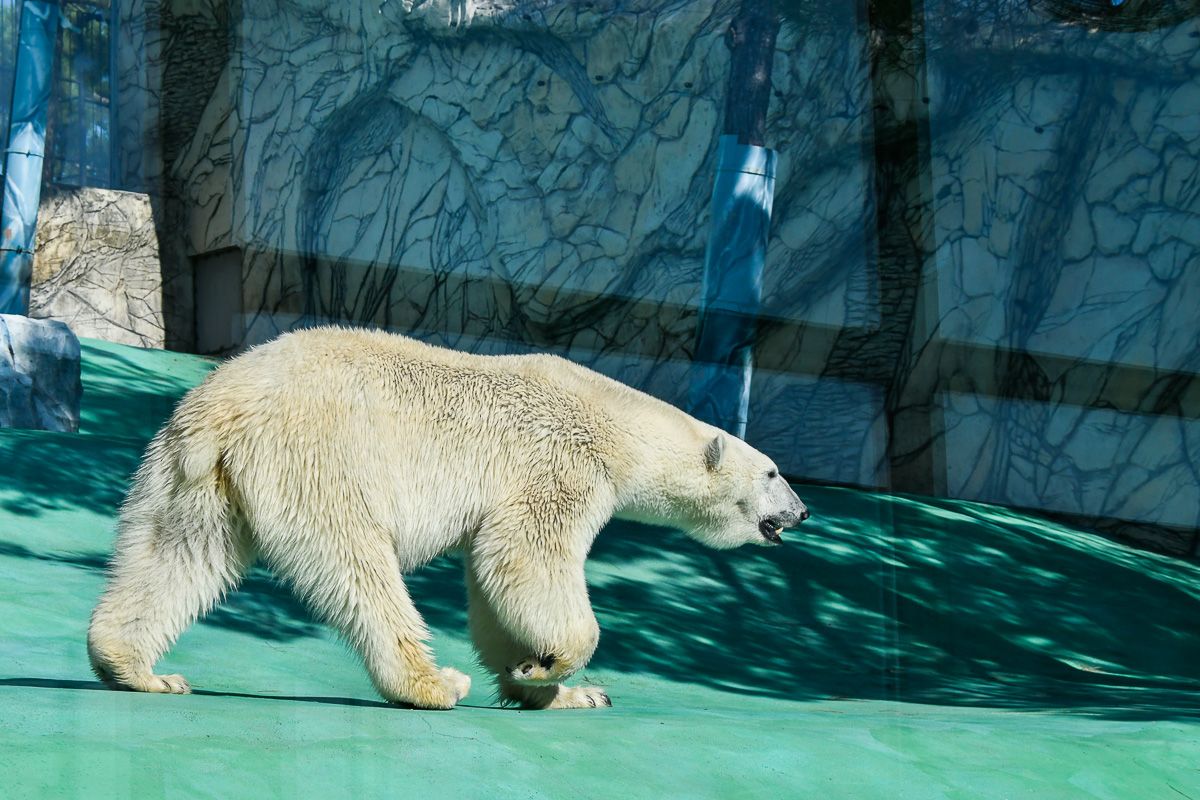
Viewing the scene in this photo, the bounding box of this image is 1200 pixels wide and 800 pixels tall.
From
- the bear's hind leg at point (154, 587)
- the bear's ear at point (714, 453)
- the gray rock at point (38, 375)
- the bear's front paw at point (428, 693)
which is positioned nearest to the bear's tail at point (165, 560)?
the bear's hind leg at point (154, 587)

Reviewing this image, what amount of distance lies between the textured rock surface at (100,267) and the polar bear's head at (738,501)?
9.13m

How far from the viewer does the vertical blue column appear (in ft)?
27.0

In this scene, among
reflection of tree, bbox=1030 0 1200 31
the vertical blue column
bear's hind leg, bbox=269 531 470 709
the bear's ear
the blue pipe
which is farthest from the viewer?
reflection of tree, bbox=1030 0 1200 31

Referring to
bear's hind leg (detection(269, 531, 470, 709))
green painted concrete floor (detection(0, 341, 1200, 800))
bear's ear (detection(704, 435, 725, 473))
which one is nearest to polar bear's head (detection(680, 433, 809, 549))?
bear's ear (detection(704, 435, 725, 473))

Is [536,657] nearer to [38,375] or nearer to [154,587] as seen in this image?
[154,587]

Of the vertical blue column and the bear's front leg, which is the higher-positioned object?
the vertical blue column

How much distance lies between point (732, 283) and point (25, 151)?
16.9 feet

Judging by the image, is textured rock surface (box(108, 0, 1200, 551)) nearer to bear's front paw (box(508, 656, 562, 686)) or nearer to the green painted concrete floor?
the green painted concrete floor

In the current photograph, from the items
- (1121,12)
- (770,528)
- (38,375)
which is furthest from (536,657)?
(1121,12)

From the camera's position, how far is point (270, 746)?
2359 millimetres

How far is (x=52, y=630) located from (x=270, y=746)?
1.89 m

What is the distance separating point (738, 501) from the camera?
12.8 ft

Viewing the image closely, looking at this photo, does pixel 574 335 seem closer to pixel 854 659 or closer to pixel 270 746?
pixel 854 659

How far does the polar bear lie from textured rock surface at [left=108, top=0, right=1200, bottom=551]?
20.8 ft
